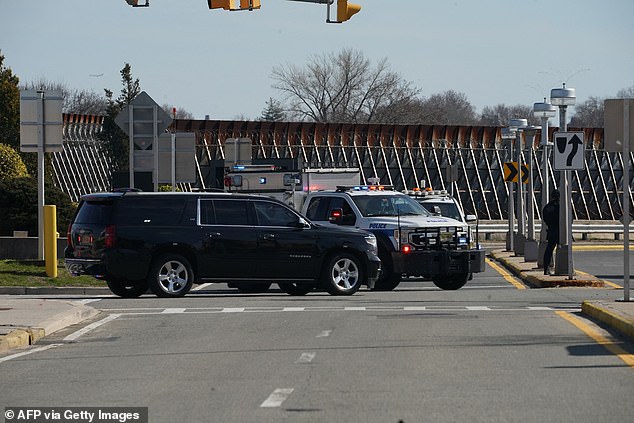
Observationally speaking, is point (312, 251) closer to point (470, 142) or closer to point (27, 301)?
point (27, 301)

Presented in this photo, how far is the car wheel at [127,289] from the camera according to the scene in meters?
23.3

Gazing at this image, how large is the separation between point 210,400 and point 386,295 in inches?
540

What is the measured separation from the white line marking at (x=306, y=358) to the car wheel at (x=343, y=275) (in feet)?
31.0

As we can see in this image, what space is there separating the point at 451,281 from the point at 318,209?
3.27 meters

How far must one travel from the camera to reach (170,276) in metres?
22.8

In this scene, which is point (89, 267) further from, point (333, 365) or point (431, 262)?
point (333, 365)

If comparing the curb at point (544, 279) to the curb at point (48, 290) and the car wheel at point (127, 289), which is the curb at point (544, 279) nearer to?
the car wheel at point (127, 289)

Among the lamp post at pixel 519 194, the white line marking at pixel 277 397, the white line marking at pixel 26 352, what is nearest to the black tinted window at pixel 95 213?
the white line marking at pixel 26 352

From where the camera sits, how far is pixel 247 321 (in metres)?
18.2

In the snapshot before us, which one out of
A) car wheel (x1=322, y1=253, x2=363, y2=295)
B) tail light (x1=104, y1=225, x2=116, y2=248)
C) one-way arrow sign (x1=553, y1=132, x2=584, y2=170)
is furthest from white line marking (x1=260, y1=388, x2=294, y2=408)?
one-way arrow sign (x1=553, y1=132, x2=584, y2=170)

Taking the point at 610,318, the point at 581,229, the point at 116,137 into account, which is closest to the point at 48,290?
the point at 610,318

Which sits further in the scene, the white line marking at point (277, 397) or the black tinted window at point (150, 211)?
the black tinted window at point (150, 211)

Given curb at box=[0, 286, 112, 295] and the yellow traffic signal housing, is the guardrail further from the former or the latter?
the yellow traffic signal housing

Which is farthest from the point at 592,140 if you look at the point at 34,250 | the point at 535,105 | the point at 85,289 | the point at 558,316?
the point at 558,316
